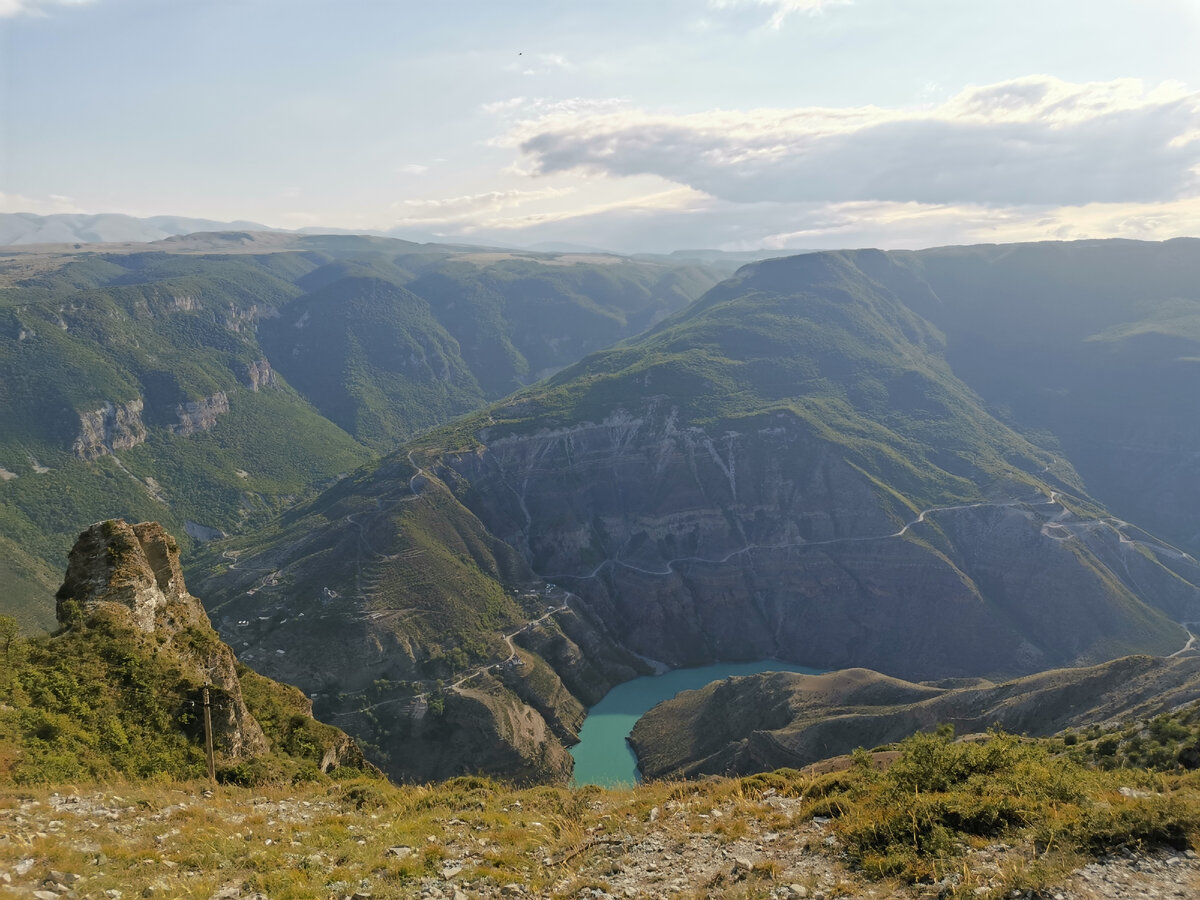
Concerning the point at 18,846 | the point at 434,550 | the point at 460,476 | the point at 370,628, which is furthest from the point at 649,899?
the point at 460,476

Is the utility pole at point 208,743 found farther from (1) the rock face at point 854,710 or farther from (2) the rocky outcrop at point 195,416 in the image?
(2) the rocky outcrop at point 195,416

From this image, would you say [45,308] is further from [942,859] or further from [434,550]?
[942,859]

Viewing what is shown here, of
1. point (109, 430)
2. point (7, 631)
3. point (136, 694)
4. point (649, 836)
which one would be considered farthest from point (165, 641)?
point (109, 430)

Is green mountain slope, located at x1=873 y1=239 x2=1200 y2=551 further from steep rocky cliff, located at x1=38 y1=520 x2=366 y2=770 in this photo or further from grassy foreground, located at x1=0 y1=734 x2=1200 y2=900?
steep rocky cliff, located at x1=38 y1=520 x2=366 y2=770

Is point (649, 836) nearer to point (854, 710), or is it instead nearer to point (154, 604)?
point (154, 604)

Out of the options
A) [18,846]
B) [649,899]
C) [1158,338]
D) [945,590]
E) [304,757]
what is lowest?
[945,590]
